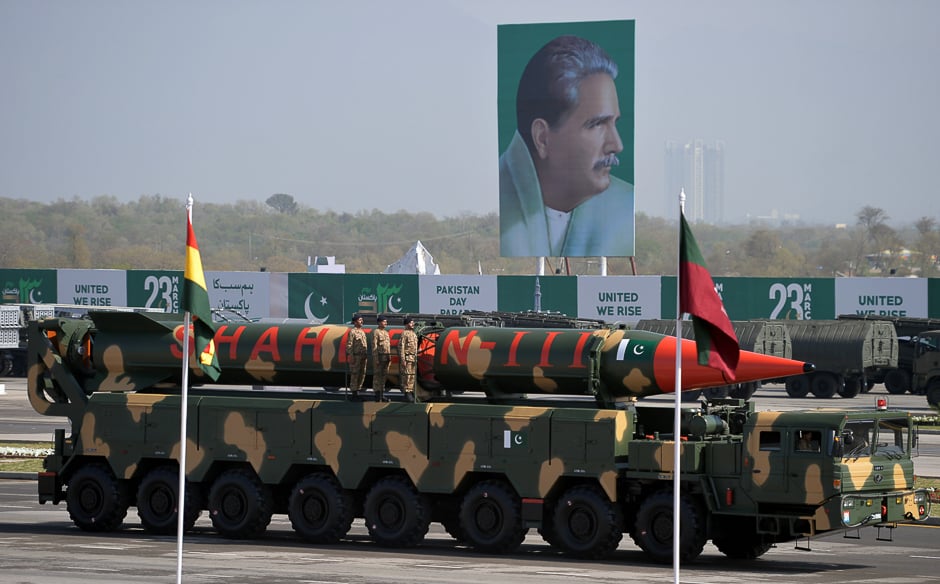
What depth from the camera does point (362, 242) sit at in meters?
174

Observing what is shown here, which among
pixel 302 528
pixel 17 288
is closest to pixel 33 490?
pixel 302 528

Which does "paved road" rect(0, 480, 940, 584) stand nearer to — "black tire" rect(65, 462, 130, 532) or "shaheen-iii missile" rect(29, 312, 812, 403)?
"black tire" rect(65, 462, 130, 532)

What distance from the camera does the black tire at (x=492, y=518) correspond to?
20.2 meters

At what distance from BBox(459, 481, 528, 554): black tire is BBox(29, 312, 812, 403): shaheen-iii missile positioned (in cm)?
175

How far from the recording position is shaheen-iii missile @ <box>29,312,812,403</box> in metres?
20.4

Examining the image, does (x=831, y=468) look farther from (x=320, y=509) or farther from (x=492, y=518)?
(x=320, y=509)

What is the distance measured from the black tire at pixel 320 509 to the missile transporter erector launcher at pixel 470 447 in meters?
0.03

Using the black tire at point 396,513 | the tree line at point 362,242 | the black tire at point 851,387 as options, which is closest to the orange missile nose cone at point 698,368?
the black tire at point 396,513

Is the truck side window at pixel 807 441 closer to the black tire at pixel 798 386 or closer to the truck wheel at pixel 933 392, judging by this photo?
the truck wheel at pixel 933 392

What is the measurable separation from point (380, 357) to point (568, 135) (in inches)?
1694

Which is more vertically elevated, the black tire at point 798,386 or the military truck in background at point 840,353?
the military truck in background at point 840,353

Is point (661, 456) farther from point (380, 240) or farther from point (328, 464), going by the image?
point (380, 240)

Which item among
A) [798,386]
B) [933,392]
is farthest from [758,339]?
[933,392]

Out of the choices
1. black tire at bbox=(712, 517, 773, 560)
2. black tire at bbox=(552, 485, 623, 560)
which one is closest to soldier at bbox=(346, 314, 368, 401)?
black tire at bbox=(552, 485, 623, 560)
